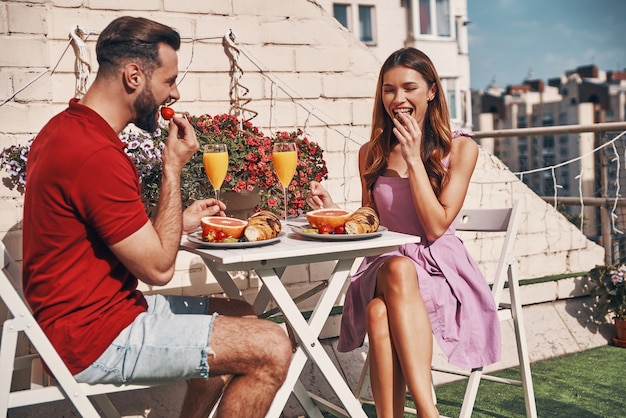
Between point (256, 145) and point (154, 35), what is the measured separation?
1.42 metres

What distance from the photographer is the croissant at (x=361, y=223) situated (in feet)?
7.86

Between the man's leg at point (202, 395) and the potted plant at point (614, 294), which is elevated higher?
the man's leg at point (202, 395)

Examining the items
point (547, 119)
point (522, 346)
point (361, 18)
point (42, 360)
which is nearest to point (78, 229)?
point (42, 360)

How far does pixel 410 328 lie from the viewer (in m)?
2.54

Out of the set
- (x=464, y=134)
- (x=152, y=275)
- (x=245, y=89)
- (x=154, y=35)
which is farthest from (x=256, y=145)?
(x=152, y=275)

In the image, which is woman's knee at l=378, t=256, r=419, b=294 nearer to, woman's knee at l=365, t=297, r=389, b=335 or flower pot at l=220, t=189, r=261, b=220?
woman's knee at l=365, t=297, r=389, b=335

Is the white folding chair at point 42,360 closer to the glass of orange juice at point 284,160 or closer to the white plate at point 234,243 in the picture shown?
the white plate at point 234,243

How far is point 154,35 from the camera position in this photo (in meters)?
2.21

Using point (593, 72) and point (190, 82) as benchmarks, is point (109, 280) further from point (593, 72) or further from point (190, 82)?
point (593, 72)

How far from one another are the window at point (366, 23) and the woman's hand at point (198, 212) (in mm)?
24675

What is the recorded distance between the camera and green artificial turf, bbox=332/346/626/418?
3445 mm

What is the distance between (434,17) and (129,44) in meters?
28.5

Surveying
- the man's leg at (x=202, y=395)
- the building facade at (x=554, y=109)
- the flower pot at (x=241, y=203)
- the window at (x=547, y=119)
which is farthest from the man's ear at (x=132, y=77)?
Result: the window at (x=547, y=119)

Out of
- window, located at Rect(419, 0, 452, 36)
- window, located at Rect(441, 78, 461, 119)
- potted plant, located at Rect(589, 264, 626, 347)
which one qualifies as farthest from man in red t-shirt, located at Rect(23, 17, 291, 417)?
window, located at Rect(441, 78, 461, 119)
